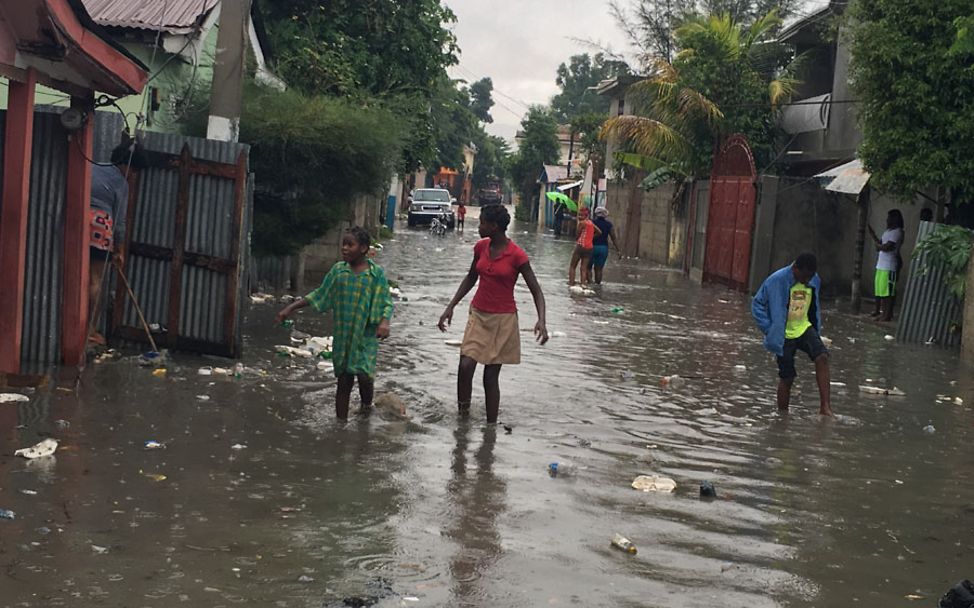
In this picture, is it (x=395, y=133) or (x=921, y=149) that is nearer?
(x=395, y=133)

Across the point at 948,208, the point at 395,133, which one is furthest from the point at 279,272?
the point at 948,208

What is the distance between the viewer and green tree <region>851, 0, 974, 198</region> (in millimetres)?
17031

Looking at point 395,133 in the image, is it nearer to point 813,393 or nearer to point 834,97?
point 813,393

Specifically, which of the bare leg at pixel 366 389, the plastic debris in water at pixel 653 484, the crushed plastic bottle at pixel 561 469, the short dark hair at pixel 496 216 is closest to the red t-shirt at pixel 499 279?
the short dark hair at pixel 496 216

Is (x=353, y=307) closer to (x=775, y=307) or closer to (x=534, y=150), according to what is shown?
(x=775, y=307)

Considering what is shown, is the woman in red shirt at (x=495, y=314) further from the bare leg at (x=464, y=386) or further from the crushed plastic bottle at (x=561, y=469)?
the crushed plastic bottle at (x=561, y=469)

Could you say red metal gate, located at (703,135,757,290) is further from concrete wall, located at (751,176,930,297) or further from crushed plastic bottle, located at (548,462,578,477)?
crushed plastic bottle, located at (548,462,578,477)

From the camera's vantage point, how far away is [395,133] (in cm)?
1574

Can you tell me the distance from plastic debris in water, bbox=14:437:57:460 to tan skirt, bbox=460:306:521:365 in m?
3.16

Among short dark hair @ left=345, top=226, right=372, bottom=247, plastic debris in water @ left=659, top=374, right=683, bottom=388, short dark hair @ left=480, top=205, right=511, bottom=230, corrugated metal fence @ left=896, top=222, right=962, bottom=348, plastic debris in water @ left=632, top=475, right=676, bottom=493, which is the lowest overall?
plastic debris in water @ left=632, top=475, right=676, bottom=493

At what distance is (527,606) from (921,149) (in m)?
14.0

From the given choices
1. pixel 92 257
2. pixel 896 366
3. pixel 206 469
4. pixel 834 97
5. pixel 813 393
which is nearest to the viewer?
pixel 206 469

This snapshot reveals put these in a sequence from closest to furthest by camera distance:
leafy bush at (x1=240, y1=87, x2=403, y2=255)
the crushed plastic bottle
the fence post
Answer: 1. the crushed plastic bottle
2. the fence post
3. leafy bush at (x1=240, y1=87, x2=403, y2=255)

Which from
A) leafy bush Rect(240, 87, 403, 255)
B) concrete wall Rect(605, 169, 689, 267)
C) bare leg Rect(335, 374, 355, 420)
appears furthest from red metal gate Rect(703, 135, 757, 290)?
bare leg Rect(335, 374, 355, 420)
